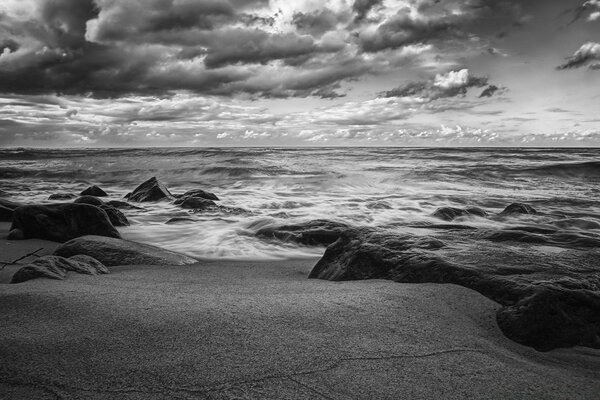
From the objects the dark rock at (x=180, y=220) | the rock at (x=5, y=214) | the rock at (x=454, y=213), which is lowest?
the dark rock at (x=180, y=220)

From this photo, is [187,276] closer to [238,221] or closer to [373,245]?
[373,245]

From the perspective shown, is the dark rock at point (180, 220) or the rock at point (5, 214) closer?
the rock at point (5, 214)

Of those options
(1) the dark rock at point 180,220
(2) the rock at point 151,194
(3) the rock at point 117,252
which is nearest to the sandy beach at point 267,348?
(3) the rock at point 117,252

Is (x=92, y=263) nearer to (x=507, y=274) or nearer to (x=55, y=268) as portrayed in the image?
(x=55, y=268)

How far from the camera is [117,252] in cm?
384

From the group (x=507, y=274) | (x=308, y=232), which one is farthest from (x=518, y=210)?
(x=507, y=274)

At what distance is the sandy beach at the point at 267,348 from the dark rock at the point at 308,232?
2457mm

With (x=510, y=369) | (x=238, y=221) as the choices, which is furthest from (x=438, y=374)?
(x=238, y=221)

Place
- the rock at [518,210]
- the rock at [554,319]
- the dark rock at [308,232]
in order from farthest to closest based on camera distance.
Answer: the rock at [518,210] → the dark rock at [308,232] → the rock at [554,319]

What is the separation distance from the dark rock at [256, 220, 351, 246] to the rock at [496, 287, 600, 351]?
2.92 m

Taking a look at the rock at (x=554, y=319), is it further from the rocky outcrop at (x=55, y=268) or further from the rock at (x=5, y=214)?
the rock at (x=5, y=214)

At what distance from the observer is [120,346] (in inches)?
66.3

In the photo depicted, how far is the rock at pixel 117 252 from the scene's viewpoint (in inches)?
148

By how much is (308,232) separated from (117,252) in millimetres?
2315
